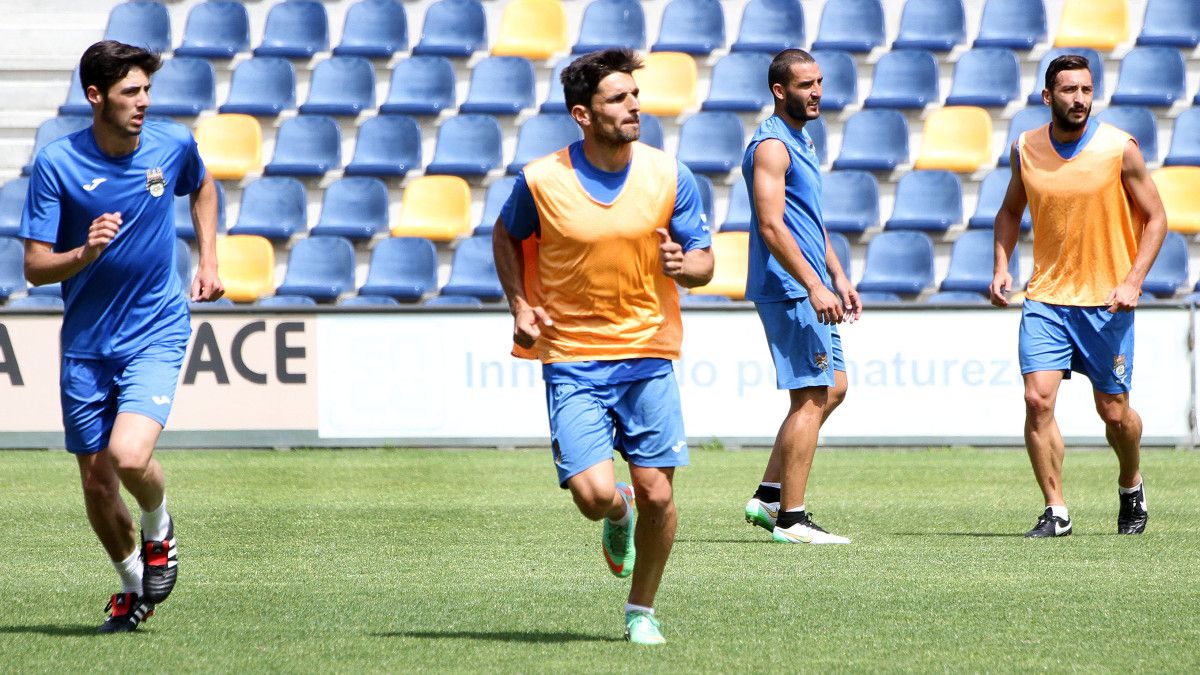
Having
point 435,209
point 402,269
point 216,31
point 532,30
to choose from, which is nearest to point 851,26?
point 532,30

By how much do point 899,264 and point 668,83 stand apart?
3288 millimetres

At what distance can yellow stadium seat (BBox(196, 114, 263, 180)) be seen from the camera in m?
16.7

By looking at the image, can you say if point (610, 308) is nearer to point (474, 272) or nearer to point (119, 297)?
point (119, 297)

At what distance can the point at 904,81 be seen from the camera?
54.6ft

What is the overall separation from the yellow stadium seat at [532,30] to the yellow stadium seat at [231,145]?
2.64m

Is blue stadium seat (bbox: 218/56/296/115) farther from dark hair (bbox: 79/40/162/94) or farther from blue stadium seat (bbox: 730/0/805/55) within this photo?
dark hair (bbox: 79/40/162/94)

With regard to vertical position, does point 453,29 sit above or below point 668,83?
above

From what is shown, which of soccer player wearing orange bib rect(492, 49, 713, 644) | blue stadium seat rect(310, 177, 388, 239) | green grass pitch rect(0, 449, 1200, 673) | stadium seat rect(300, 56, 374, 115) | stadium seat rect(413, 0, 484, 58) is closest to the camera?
green grass pitch rect(0, 449, 1200, 673)

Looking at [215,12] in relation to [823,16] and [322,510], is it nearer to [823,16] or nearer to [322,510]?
[823,16]

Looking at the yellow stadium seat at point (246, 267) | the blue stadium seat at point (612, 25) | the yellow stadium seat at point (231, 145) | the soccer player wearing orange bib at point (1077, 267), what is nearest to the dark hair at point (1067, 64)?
the soccer player wearing orange bib at point (1077, 267)

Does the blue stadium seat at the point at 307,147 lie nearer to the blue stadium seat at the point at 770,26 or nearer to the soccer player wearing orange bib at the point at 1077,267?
the blue stadium seat at the point at 770,26

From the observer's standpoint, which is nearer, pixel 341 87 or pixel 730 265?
pixel 730 265

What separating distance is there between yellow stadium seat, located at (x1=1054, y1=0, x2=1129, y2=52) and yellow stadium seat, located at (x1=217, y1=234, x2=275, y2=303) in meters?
8.01

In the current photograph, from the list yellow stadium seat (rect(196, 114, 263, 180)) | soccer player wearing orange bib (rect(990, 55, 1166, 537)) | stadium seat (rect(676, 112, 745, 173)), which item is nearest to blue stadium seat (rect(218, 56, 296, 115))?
yellow stadium seat (rect(196, 114, 263, 180))
